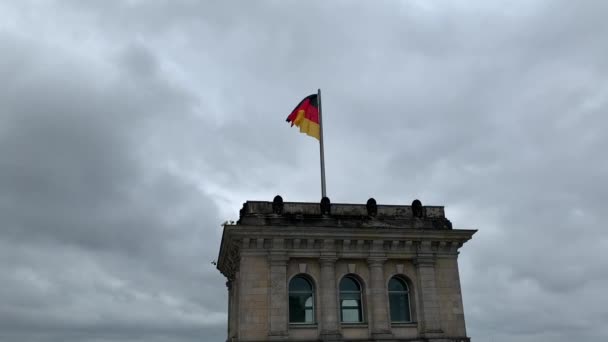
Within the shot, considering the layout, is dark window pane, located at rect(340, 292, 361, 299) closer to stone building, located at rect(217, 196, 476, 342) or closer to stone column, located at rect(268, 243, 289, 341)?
stone building, located at rect(217, 196, 476, 342)

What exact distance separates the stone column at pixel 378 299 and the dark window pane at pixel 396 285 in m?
0.80

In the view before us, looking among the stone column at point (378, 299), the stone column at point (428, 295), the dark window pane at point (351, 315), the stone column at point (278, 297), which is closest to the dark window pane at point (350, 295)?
the dark window pane at point (351, 315)

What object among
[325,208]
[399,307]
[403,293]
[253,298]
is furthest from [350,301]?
[253,298]

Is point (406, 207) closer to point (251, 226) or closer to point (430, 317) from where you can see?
point (430, 317)

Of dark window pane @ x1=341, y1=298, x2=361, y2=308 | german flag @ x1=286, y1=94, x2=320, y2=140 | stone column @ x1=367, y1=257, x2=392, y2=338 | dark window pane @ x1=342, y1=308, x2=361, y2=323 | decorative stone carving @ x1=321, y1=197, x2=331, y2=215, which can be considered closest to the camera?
stone column @ x1=367, y1=257, x2=392, y2=338

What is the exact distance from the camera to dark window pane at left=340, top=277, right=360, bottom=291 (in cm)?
2969

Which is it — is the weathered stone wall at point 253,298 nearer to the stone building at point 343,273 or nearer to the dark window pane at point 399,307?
the stone building at point 343,273

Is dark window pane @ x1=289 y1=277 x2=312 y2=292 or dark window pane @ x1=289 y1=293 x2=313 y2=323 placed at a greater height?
dark window pane @ x1=289 y1=277 x2=312 y2=292

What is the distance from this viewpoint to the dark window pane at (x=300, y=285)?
29016mm

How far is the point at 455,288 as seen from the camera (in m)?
30.5

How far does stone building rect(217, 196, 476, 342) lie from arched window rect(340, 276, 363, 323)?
5 cm

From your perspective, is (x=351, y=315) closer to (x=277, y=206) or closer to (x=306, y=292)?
(x=306, y=292)

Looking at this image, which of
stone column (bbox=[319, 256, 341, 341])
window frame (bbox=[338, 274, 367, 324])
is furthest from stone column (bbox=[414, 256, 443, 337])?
stone column (bbox=[319, 256, 341, 341])

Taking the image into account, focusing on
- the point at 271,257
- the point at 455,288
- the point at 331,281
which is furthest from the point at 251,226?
the point at 455,288
